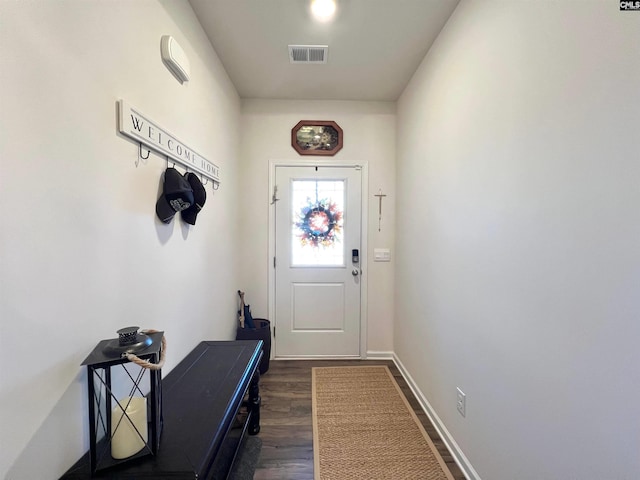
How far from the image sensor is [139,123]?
109cm

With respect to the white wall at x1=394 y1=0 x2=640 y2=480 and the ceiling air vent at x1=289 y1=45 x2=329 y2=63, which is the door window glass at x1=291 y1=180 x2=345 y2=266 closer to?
the ceiling air vent at x1=289 y1=45 x2=329 y2=63

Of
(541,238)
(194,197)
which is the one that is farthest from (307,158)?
(541,238)

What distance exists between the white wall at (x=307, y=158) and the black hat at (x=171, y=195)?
145 centimetres

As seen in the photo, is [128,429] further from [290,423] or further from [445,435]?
[445,435]

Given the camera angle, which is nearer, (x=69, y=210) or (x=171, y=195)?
(x=69, y=210)

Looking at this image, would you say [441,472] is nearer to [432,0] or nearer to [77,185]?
[77,185]

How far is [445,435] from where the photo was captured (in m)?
1.65

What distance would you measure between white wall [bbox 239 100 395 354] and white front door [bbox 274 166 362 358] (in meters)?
0.14

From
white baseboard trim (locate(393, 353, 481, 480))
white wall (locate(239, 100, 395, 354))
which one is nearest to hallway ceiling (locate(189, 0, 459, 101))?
white wall (locate(239, 100, 395, 354))

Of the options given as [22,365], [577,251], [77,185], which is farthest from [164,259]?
[577,251]

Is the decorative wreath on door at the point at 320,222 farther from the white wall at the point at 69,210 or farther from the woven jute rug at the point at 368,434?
the white wall at the point at 69,210

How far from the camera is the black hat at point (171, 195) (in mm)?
1252
